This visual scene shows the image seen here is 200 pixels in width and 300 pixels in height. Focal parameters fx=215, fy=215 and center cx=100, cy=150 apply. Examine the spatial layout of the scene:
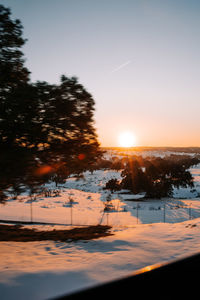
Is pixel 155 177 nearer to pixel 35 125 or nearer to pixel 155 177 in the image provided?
pixel 155 177

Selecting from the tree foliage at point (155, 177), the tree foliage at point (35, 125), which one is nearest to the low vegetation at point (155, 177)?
the tree foliage at point (155, 177)

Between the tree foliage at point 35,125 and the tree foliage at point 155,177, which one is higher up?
the tree foliage at point 35,125

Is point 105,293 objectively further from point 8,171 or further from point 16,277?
point 8,171

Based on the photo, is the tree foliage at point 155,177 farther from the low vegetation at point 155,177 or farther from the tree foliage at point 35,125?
the tree foliage at point 35,125

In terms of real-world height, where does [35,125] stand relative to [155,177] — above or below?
above

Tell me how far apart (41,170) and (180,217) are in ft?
76.1

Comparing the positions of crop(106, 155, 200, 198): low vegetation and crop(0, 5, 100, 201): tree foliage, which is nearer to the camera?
crop(0, 5, 100, 201): tree foliage

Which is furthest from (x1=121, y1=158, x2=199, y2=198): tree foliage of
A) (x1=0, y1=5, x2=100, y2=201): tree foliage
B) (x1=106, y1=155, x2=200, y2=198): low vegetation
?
(x1=0, y1=5, x2=100, y2=201): tree foliage

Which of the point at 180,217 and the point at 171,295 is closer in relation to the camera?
the point at 171,295

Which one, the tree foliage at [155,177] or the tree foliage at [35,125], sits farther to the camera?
the tree foliage at [155,177]

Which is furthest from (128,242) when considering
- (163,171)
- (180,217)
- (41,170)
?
(163,171)

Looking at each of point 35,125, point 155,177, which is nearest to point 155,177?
point 155,177

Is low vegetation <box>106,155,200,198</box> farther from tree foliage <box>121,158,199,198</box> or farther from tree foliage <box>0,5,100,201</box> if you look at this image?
tree foliage <box>0,5,100,201</box>

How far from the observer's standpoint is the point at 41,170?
7.16m
